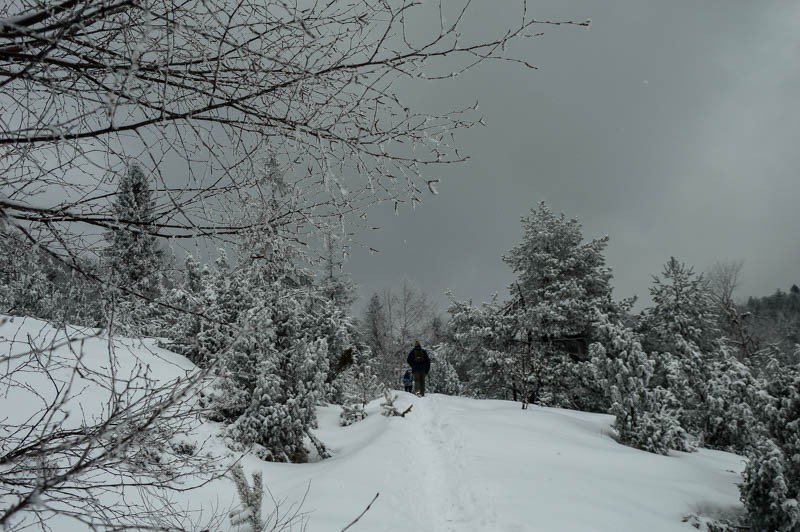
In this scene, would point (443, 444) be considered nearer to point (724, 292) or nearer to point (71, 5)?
point (71, 5)

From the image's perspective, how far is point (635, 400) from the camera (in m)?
8.76

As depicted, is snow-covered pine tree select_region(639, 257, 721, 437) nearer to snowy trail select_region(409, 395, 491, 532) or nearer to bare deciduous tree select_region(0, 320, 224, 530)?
snowy trail select_region(409, 395, 491, 532)

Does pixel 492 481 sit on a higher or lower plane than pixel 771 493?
lower

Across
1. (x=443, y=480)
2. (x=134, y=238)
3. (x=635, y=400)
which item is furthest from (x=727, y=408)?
(x=134, y=238)

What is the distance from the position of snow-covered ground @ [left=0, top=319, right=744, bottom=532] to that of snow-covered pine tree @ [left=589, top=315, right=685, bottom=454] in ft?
1.32

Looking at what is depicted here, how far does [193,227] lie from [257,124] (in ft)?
1.86

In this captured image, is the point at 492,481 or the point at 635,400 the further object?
the point at 635,400

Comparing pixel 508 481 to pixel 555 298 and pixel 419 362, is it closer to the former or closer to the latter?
pixel 419 362

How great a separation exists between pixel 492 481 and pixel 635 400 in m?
4.48

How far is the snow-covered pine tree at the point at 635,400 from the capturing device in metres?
8.44

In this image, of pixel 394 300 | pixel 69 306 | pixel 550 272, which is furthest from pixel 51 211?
pixel 394 300

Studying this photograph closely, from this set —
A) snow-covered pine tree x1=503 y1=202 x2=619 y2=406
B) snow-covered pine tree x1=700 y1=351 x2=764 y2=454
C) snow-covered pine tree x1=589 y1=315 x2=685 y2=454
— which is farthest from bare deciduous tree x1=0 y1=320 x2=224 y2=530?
snow-covered pine tree x1=503 y1=202 x2=619 y2=406

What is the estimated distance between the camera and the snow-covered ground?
16.1 feet

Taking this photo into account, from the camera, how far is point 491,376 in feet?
61.7
